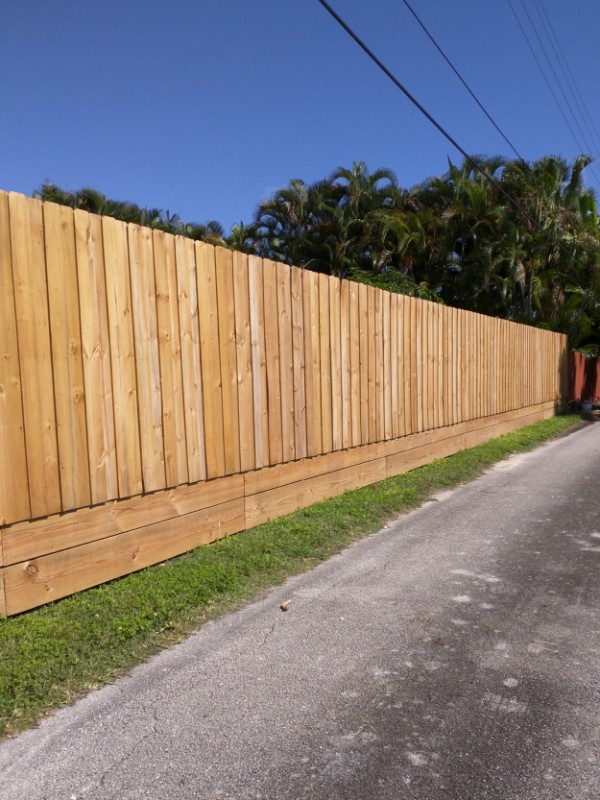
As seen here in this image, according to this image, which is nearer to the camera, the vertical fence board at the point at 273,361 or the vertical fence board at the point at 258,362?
the vertical fence board at the point at 258,362

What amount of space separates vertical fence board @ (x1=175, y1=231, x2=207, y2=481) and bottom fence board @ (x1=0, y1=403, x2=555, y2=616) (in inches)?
9.6

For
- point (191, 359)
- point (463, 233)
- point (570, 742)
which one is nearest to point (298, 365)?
point (191, 359)

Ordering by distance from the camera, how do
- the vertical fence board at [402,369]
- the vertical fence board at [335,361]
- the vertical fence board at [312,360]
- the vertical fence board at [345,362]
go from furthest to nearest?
the vertical fence board at [402,369]
the vertical fence board at [345,362]
the vertical fence board at [335,361]
the vertical fence board at [312,360]

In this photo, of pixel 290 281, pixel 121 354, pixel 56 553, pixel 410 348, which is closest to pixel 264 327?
pixel 290 281

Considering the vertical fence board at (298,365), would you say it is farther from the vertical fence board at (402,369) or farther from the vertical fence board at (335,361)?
the vertical fence board at (402,369)

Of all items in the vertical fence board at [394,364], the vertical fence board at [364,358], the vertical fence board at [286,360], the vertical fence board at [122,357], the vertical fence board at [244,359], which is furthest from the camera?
the vertical fence board at [394,364]

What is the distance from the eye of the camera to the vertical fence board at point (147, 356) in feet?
15.4

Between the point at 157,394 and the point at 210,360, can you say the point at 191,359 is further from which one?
the point at 157,394

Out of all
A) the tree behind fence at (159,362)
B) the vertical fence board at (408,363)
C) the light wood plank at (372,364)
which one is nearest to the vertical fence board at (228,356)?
the tree behind fence at (159,362)

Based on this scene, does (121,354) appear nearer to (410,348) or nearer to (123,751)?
(123,751)

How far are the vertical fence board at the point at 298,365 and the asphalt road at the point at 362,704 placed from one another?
71.7 inches

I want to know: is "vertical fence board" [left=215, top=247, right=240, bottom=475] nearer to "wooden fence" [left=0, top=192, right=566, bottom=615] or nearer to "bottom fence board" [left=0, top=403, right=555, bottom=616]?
"wooden fence" [left=0, top=192, right=566, bottom=615]

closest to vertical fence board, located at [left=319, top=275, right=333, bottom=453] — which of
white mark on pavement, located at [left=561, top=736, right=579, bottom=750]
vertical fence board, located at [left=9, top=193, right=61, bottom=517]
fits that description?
vertical fence board, located at [left=9, top=193, right=61, bottom=517]

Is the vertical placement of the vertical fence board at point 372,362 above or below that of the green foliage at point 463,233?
below
